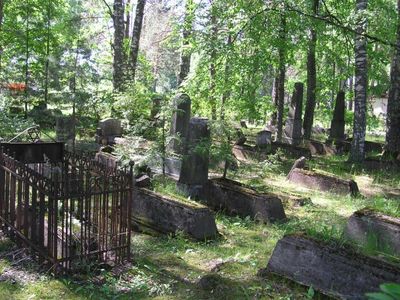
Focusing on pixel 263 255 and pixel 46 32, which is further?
pixel 46 32

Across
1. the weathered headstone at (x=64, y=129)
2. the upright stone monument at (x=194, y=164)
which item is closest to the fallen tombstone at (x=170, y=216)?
the upright stone monument at (x=194, y=164)

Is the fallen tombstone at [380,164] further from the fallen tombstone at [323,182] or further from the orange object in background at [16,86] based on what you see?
the orange object in background at [16,86]

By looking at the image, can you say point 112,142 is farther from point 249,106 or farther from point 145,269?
point 145,269

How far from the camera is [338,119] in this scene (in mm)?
19031

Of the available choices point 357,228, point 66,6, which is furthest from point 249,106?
point 66,6

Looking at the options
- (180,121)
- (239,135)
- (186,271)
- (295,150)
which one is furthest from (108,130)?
(186,271)

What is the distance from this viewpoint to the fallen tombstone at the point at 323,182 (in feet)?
33.6

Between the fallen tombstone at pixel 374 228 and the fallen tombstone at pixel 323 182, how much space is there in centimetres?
372

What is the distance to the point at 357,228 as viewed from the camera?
6.43 m

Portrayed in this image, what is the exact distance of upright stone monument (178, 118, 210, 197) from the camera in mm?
→ 8891

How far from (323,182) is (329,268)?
6.07 meters

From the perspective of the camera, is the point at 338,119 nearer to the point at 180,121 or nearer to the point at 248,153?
the point at 248,153

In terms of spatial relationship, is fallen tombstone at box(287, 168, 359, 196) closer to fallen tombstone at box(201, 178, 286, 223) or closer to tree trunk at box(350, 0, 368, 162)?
fallen tombstone at box(201, 178, 286, 223)

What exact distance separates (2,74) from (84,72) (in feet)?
22.6
